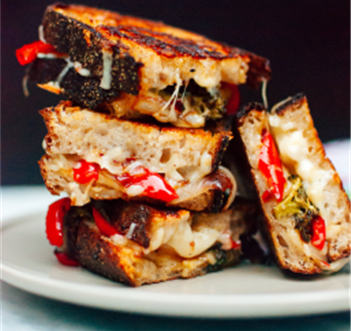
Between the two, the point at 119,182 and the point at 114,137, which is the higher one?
the point at 114,137

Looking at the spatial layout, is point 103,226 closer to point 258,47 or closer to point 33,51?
point 33,51

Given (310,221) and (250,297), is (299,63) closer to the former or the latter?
(310,221)

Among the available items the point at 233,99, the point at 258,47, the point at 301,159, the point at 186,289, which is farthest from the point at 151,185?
the point at 258,47

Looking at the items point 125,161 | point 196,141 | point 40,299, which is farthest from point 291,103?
point 40,299

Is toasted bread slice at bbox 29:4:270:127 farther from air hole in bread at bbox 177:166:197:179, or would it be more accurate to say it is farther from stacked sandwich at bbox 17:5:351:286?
air hole in bread at bbox 177:166:197:179

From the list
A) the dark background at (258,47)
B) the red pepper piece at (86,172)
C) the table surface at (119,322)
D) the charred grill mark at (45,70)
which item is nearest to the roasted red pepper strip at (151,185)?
the red pepper piece at (86,172)

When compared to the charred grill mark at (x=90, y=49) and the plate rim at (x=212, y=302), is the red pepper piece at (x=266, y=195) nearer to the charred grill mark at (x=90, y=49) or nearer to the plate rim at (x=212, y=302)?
the plate rim at (x=212, y=302)
